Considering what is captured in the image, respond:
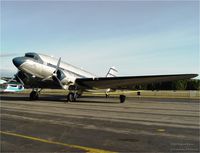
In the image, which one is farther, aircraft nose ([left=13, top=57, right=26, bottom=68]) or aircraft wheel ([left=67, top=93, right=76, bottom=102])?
aircraft wheel ([left=67, top=93, right=76, bottom=102])

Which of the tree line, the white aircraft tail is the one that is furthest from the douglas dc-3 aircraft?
the tree line

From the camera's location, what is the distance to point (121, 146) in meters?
7.38

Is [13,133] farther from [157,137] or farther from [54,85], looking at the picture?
[54,85]

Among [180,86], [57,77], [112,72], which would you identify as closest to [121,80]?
[57,77]

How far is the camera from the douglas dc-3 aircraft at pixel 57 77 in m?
26.1

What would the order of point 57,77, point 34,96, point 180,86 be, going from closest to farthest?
point 57,77
point 34,96
point 180,86

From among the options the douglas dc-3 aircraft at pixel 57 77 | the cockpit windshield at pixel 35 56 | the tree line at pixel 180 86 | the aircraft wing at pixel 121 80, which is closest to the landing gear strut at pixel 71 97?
the douglas dc-3 aircraft at pixel 57 77

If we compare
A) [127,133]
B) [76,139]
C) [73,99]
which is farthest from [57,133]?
[73,99]

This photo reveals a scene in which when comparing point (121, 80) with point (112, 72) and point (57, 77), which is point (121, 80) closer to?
point (57, 77)

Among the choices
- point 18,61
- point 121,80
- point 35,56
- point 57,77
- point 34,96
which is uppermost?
point 35,56

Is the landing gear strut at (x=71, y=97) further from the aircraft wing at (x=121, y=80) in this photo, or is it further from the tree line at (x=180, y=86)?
the tree line at (x=180, y=86)

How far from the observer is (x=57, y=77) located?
2731 centimetres

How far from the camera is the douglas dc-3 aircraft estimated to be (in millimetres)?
26109

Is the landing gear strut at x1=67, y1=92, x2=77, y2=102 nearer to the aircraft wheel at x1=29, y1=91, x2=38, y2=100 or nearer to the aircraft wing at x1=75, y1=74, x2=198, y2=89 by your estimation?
the aircraft wing at x1=75, y1=74, x2=198, y2=89
